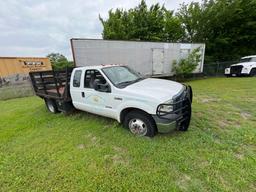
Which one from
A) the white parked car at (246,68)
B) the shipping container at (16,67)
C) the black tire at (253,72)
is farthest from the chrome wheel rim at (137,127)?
the black tire at (253,72)

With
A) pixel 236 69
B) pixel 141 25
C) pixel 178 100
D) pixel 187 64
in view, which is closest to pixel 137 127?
pixel 178 100

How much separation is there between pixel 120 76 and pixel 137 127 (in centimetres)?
147

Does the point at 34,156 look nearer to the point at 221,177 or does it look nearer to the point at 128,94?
the point at 128,94

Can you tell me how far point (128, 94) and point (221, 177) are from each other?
2243mm

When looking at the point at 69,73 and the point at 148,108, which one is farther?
the point at 69,73

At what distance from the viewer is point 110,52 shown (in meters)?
10.6

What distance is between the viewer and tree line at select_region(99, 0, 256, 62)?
17203mm

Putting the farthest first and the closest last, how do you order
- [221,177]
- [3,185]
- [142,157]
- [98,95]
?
[98,95], [142,157], [3,185], [221,177]

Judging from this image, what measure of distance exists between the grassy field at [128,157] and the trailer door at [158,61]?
27.6 ft

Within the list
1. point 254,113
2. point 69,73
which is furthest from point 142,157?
point 254,113

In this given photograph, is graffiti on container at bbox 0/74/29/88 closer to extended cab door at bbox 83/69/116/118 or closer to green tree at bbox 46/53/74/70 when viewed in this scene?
green tree at bbox 46/53/74/70

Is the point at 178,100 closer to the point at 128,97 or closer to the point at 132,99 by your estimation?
the point at 132,99

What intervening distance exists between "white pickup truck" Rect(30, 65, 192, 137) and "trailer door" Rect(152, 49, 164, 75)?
8.25 metres

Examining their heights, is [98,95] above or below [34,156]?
above
